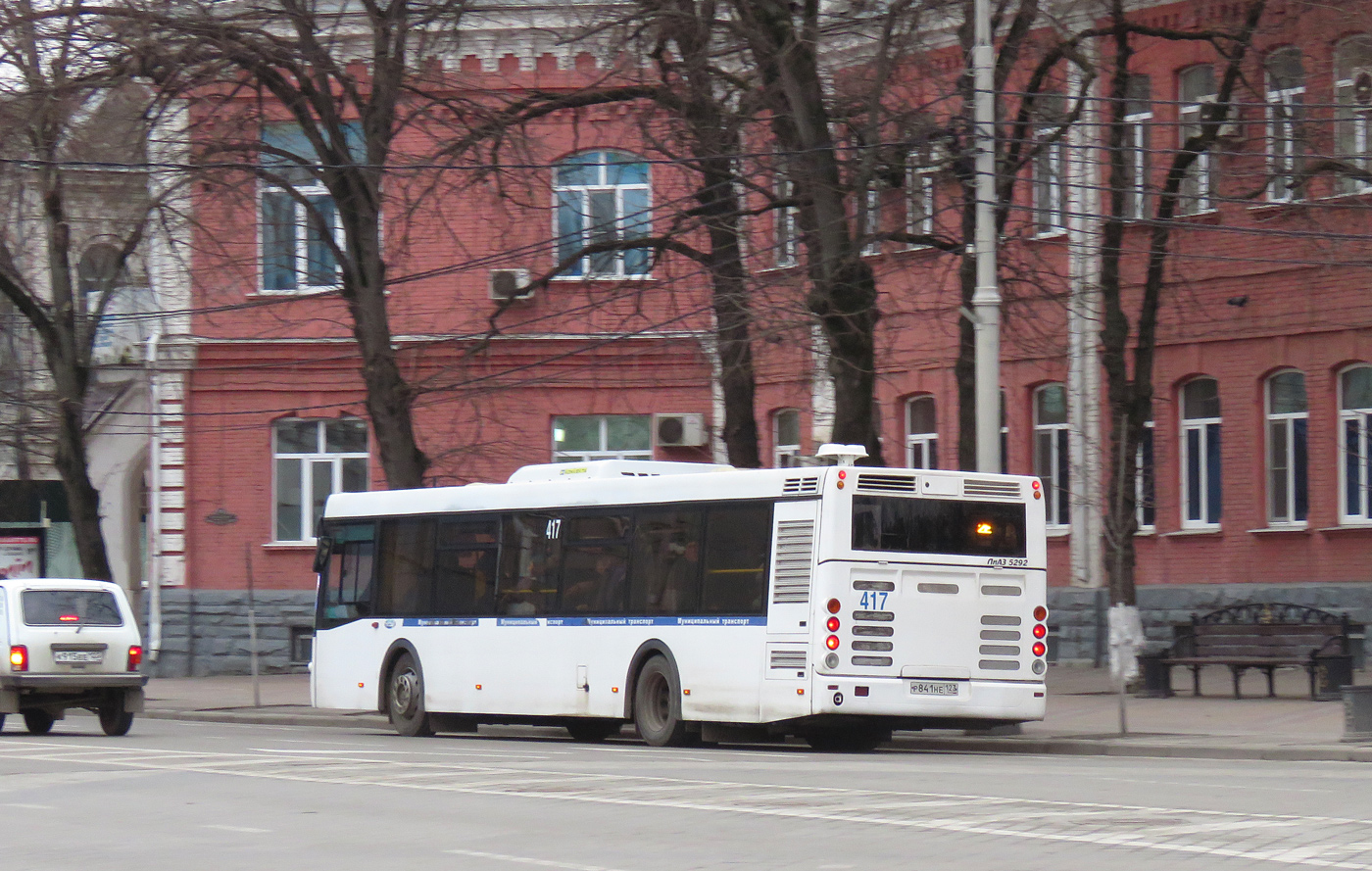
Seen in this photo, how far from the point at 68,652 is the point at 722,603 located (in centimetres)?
748

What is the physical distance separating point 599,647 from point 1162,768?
22.6 feet

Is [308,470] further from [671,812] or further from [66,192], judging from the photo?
[671,812]

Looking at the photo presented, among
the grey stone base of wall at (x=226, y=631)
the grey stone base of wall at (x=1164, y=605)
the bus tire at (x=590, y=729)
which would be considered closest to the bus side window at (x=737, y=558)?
the bus tire at (x=590, y=729)

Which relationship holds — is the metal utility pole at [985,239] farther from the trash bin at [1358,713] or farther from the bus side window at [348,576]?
the bus side window at [348,576]

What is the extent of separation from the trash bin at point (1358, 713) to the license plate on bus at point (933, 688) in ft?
11.1

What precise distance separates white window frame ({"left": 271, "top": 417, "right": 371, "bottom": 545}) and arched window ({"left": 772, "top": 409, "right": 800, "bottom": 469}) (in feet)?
23.6

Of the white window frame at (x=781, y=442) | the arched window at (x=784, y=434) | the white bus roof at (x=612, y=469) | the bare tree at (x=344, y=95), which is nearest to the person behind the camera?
the white bus roof at (x=612, y=469)

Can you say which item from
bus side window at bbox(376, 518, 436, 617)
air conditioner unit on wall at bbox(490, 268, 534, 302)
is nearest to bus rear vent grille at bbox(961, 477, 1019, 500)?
bus side window at bbox(376, 518, 436, 617)

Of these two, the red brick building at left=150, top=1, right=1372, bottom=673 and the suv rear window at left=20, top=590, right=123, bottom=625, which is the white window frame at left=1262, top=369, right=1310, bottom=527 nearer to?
the red brick building at left=150, top=1, right=1372, bottom=673

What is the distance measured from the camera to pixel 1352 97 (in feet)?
87.0

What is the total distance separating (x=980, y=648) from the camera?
18766mm

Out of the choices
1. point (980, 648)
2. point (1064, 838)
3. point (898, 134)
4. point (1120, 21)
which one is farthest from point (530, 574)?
point (1064, 838)

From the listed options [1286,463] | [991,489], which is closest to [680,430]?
[1286,463]

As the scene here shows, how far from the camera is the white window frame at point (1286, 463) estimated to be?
93.1ft
